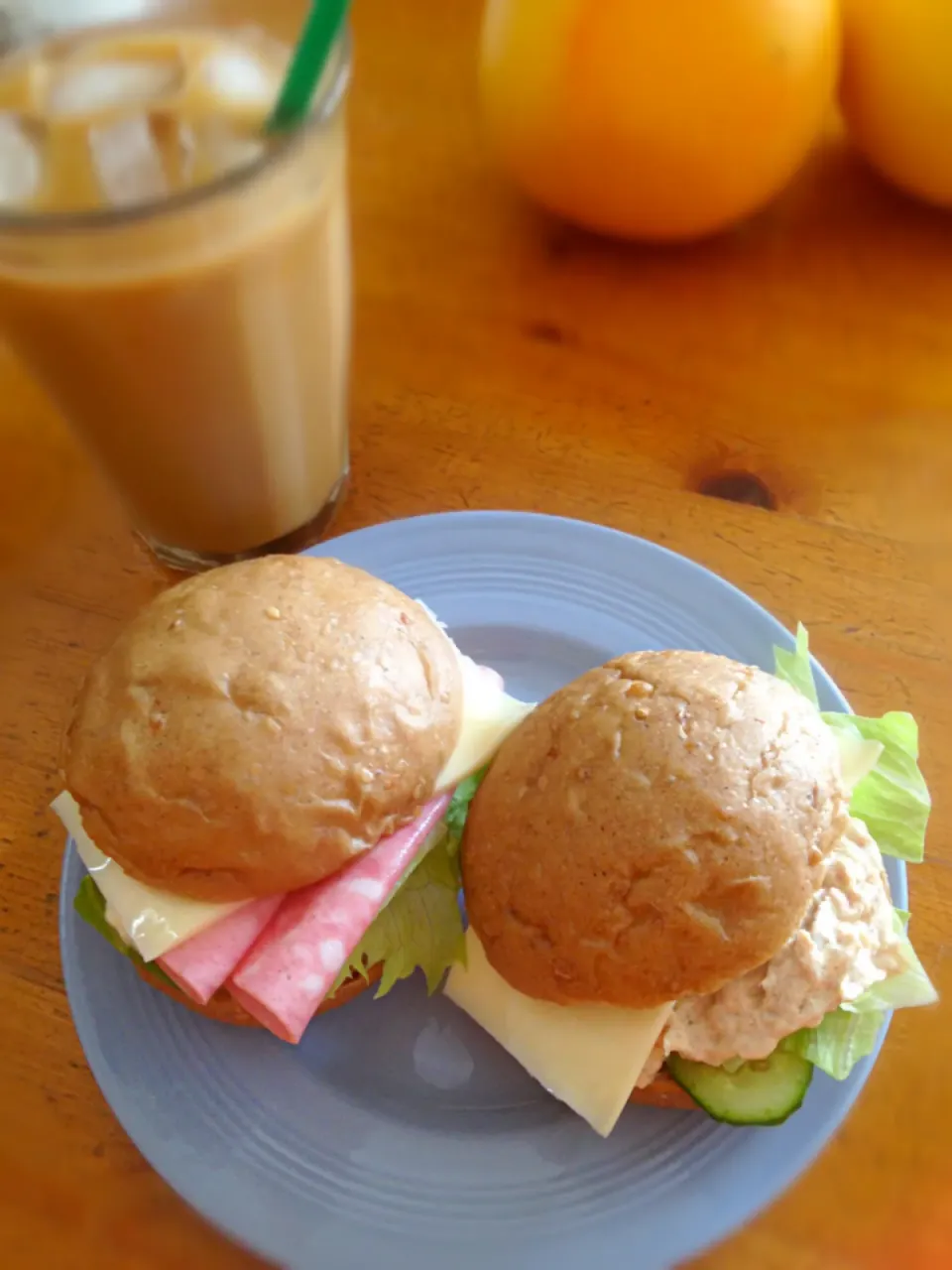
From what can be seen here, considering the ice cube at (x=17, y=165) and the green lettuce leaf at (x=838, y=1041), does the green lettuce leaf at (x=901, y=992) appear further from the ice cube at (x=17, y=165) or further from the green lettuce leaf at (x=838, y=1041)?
the ice cube at (x=17, y=165)

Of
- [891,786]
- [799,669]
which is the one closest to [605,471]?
[799,669]

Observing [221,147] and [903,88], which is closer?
[221,147]

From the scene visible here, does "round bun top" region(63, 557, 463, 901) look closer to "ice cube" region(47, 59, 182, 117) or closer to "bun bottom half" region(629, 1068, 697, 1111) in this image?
"bun bottom half" region(629, 1068, 697, 1111)

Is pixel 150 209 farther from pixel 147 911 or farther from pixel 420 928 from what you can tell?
pixel 420 928

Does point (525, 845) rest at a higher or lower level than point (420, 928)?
higher

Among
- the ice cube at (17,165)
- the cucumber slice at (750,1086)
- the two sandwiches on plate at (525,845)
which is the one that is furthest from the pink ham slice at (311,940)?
the ice cube at (17,165)

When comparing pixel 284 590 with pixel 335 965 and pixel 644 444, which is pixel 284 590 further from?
pixel 644 444

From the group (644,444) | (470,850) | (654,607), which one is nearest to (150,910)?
(470,850)
